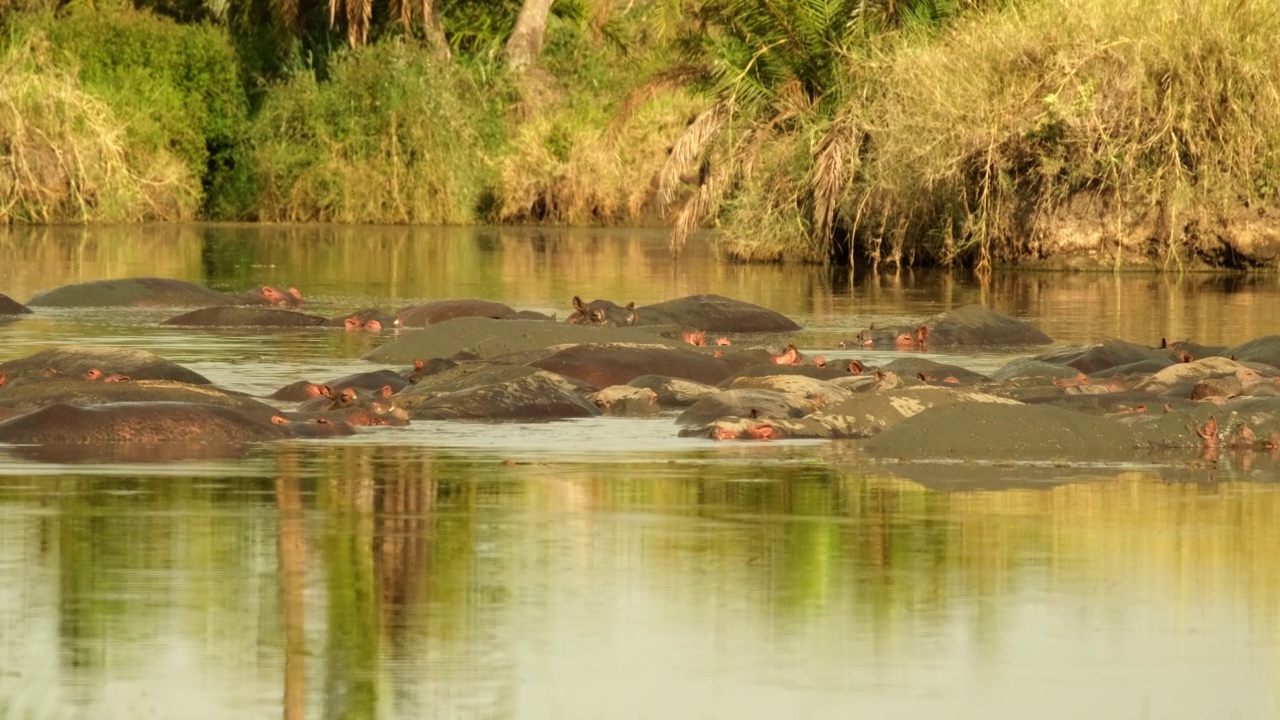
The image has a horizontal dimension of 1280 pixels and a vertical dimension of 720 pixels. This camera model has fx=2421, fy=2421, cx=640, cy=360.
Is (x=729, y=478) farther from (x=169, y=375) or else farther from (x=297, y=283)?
(x=297, y=283)

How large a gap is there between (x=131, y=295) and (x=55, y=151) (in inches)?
743

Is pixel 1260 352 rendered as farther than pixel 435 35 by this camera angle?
No

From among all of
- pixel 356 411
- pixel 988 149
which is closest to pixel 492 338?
pixel 356 411

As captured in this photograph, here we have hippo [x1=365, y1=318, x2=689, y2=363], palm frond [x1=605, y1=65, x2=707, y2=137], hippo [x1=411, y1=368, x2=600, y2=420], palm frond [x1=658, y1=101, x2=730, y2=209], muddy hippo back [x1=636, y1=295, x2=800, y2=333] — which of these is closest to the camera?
hippo [x1=411, y1=368, x2=600, y2=420]

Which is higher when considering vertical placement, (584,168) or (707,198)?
(584,168)

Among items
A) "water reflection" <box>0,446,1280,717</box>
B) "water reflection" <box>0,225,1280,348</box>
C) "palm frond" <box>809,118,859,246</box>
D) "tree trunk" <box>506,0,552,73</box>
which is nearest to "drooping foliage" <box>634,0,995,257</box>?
"palm frond" <box>809,118,859,246</box>

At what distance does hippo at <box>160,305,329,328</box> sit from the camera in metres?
20.0

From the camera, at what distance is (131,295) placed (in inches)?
861

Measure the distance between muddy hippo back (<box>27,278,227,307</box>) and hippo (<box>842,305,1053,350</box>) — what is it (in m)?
6.73

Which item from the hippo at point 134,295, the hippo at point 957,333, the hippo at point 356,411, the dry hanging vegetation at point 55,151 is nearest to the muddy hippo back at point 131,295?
the hippo at point 134,295

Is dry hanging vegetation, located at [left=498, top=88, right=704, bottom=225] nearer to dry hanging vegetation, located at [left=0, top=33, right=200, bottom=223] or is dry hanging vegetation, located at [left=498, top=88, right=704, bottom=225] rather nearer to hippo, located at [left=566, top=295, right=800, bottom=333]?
dry hanging vegetation, located at [left=0, top=33, right=200, bottom=223]

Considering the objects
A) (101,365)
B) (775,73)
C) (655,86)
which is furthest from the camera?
(655,86)

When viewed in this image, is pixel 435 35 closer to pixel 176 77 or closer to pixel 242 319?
pixel 176 77

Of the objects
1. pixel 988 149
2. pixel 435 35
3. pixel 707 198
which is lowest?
pixel 707 198
